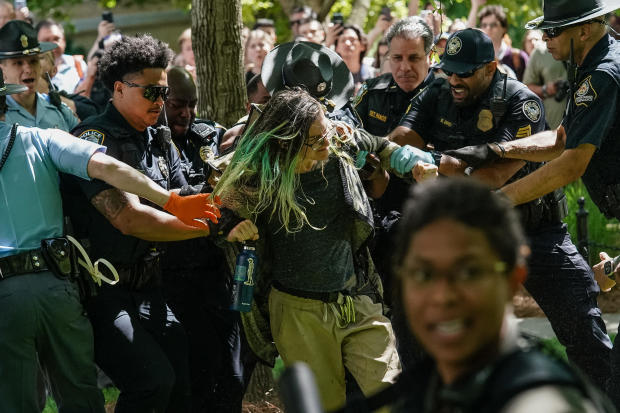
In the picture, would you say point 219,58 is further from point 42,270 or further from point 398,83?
point 42,270

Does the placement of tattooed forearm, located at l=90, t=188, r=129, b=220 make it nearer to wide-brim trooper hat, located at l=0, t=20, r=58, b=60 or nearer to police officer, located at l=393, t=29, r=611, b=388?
police officer, located at l=393, t=29, r=611, b=388

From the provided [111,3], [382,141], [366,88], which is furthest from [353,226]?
[111,3]

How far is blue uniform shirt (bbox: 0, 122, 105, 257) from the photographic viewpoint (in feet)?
13.6

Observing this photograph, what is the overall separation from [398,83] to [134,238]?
2159 millimetres

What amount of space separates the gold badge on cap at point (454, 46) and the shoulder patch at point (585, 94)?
751mm

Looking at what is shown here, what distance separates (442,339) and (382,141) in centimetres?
279

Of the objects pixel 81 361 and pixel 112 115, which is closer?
pixel 81 361

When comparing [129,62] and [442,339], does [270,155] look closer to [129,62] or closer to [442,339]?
[129,62]

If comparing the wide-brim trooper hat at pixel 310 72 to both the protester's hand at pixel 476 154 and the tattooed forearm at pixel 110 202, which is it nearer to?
the protester's hand at pixel 476 154

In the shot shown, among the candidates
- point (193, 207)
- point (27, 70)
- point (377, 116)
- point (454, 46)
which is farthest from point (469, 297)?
point (27, 70)

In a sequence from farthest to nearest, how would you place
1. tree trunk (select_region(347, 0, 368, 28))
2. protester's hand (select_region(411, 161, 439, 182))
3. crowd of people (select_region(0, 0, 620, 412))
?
1. tree trunk (select_region(347, 0, 368, 28))
2. protester's hand (select_region(411, 161, 439, 182))
3. crowd of people (select_region(0, 0, 620, 412))

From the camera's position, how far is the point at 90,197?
14.6ft

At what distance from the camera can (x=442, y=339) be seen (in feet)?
6.83

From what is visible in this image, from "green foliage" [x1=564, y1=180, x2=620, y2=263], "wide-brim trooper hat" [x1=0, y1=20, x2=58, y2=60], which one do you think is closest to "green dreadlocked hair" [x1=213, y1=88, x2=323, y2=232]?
"wide-brim trooper hat" [x1=0, y1=20, x2=58, y2=60]
